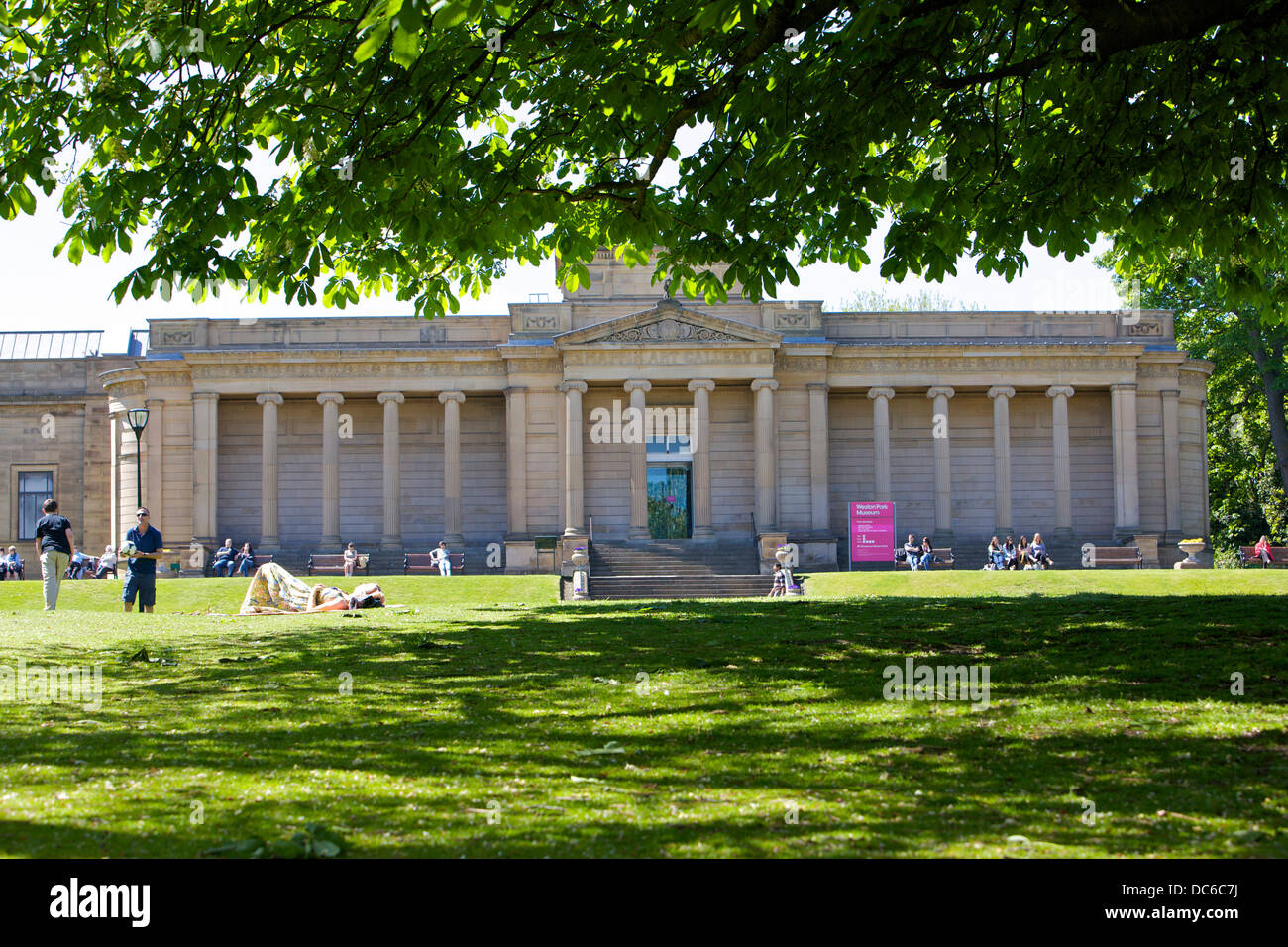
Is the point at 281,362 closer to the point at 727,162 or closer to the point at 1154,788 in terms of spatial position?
the point at 727,162

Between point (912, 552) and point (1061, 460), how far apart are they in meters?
9.74

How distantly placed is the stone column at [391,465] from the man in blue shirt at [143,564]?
93.4 ft

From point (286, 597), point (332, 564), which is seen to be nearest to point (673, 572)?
point (332, 564)

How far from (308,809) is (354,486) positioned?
46.8 meters

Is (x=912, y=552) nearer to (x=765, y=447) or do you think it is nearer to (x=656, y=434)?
(x=765, y=447)

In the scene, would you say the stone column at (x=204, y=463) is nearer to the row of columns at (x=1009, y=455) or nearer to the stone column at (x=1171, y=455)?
the row of columns at (x=1009, y=455)

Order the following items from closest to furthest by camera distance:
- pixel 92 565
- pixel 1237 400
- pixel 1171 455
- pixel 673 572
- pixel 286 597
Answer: pixel 286 597
pixel 673 572
pixel 92 565
pixel 1171 455
pixel 1237 400

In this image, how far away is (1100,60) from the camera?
474 inches

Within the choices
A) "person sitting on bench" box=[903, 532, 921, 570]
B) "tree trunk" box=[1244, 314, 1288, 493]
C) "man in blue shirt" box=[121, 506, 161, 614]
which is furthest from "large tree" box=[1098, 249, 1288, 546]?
"man in blue shirt" box=[121, 506, 161, 614]

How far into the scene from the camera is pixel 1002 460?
50.4 meters

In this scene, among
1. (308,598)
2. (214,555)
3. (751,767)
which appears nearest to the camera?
(751,767)

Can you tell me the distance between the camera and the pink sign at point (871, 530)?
42.0m

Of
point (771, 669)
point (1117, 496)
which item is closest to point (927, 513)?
point (1117, 496)

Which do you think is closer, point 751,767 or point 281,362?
point 751,767
